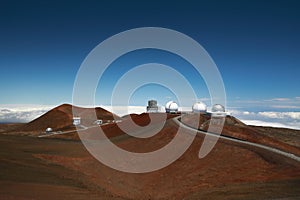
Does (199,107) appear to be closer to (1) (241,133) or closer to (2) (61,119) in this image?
(1) (241,133)

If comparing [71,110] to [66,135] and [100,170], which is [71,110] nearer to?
[66,135]

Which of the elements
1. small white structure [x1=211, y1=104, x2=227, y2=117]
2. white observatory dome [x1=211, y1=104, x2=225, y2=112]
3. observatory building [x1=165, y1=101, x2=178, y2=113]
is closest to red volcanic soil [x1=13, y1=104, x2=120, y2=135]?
observatory building [x1=165, y1=101, x2=178, y2=113]

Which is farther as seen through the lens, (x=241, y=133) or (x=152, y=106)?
(x=152, y=106)

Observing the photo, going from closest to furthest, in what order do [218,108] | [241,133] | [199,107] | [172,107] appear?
1. [241,133]
2. [218,108]
3. [199,107]
4. [172,107]

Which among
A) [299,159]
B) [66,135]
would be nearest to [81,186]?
[299,159]

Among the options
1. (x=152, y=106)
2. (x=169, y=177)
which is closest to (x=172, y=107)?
(x=152, y=106)

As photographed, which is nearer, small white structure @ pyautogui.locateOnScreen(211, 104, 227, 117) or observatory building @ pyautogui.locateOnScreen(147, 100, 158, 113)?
small white structure @ pyautogui.locateOnScreen(211, 104, 227, 117)

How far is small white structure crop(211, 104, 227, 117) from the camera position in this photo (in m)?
66.8

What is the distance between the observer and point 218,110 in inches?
2662

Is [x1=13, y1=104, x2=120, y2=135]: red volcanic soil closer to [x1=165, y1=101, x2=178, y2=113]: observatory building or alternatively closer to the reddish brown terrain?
[x1=165, y1=101, x2=178, y2=113]: observatory building

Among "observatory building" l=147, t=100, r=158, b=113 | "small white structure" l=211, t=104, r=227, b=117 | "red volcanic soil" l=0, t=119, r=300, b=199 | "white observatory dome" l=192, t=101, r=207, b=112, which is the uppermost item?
"observatory building" l=147, t=100, r=158, b=113

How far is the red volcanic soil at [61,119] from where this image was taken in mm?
83919

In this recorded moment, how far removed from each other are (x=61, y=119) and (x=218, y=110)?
4785cm

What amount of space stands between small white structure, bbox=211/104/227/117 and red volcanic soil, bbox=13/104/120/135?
123 feet
